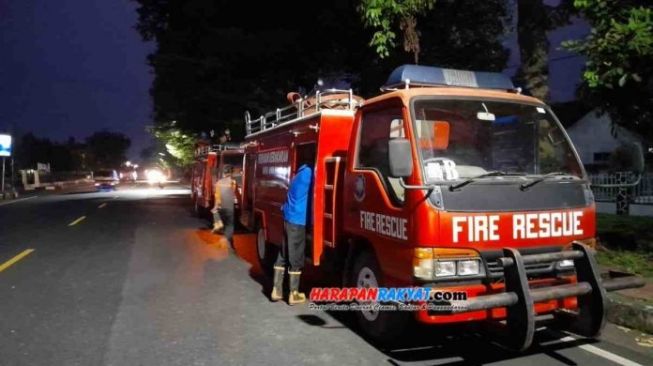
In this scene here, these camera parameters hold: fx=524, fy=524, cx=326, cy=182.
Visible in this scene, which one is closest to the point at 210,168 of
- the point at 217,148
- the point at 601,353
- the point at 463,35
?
the point at 217,148

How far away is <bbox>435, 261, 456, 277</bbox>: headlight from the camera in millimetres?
4008

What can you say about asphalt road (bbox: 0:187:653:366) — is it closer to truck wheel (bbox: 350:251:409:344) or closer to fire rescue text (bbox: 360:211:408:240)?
truck wheel (bbox: 350:251:409:344)

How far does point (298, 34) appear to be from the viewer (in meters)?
17.9

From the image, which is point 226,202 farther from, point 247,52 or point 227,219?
point 247,52

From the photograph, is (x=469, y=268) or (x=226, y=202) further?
(x=226, y=202)

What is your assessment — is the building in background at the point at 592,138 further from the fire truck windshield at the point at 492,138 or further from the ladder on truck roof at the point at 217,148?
the fire truck windshield at the point at 492,138

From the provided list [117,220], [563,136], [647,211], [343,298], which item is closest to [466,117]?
[563,136]

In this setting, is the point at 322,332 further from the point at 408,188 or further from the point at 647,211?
the point at 647,211

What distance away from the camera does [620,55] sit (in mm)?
6039

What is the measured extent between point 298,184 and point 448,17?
1077cm

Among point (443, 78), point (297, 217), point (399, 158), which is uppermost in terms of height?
point (443, 78)

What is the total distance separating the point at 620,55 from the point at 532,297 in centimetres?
373

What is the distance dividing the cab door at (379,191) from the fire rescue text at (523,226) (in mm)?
441

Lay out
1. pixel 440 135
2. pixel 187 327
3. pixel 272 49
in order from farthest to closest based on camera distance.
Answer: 1. pixel 272 49
2. pixel 187 327
3. pixel 440 135
